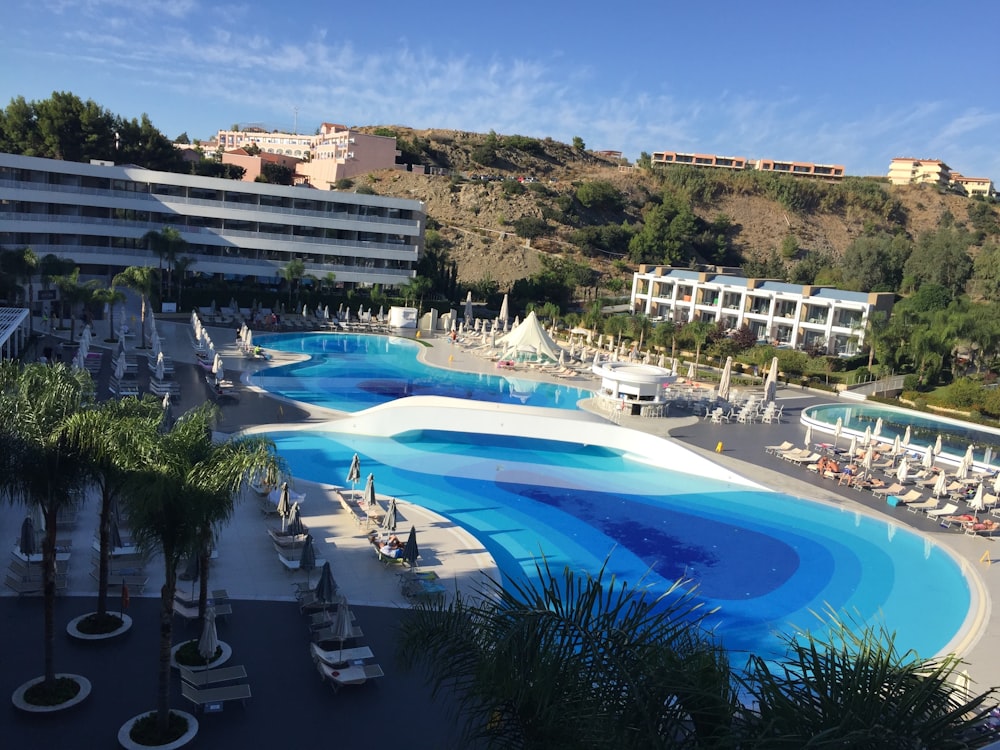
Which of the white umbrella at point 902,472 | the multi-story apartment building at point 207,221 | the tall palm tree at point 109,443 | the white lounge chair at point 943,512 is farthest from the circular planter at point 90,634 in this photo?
the multi-story apartment building at point 207,221

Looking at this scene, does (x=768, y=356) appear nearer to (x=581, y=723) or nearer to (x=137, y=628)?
(x=137, y=628)

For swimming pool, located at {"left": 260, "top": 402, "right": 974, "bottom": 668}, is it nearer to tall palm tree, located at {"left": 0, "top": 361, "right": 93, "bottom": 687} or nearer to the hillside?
tall palm tree, located at {"left": 0, "top": 361, "right": 93, "bottom": 687}

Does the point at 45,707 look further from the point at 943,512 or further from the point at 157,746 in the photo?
the point at 943,512

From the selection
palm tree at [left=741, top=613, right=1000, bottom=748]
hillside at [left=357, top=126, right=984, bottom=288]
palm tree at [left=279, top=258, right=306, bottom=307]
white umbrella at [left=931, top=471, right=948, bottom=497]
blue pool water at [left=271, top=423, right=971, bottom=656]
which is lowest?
blue pool water at [left=271, top=423, right=971, bottom=656]

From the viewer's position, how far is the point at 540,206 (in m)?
85.8

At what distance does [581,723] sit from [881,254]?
70576 mm

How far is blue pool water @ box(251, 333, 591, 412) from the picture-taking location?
29.7 metres

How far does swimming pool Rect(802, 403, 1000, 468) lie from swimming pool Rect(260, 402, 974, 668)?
7.70 metres

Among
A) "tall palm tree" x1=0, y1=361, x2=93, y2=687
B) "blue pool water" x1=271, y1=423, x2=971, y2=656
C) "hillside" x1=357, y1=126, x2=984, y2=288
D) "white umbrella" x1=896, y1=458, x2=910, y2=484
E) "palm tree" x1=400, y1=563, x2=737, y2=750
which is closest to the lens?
"palm tree" x1=400, y1=563, x2=737, y2=750

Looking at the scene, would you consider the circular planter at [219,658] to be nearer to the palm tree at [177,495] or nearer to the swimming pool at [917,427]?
the palm tree at [177,495]

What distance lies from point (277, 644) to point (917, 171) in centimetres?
12639

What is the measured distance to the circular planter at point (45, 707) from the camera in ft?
29.8

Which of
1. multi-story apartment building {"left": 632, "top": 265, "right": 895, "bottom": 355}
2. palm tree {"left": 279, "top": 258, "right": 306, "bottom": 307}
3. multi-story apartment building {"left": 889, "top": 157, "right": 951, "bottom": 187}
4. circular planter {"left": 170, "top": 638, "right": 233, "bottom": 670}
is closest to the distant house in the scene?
multi-story apartment building {"left": 889, "top": 157, "right": 951, "bottom": 187}

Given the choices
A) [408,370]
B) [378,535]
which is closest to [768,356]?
[408,370]
